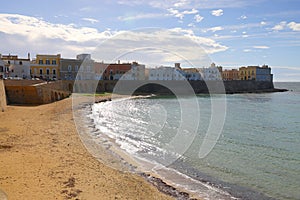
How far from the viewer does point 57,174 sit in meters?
11.6

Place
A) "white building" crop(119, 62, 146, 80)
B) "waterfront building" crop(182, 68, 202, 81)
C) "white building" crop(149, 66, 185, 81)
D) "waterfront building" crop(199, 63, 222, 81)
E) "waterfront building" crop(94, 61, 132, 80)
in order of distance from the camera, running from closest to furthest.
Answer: "waterfront building" crop(94, 61, 132, 80)
"white building" crop(119, 62, 146, 80)
"white building" crop(149, 66, 185, 81)
"waterfront building" crop(182, 68, 202, 81)
"waterfront building" crop(199, 63, 222, 81)

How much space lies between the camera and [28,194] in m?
9.20

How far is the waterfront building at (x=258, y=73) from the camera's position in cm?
11325

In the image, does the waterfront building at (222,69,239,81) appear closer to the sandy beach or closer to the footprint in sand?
the sandy beach

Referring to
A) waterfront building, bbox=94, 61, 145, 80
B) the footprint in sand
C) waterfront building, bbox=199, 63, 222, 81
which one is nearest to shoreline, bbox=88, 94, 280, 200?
the footprint in sand

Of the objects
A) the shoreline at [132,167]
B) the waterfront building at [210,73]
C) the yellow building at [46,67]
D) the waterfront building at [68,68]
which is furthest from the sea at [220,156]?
the waterfront building at [210,73]

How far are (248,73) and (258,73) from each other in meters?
4.10

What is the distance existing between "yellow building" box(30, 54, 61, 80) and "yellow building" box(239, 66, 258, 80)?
75.0 metres

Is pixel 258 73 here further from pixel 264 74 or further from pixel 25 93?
pixel 25 93

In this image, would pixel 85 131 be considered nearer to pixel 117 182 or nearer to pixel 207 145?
pixel 207 145

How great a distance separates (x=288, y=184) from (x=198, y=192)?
4.15m

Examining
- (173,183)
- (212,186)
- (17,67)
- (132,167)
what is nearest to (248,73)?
(17,67)

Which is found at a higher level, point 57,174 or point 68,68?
point 68,68

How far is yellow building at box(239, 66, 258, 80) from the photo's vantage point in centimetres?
11409
